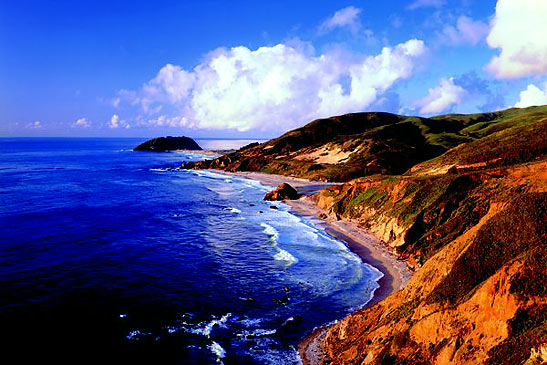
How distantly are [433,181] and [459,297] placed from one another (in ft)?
108

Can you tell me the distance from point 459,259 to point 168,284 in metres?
25.4

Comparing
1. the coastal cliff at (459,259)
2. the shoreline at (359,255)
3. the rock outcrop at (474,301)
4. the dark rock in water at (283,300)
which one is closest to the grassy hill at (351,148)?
the shoreline at (359,255)

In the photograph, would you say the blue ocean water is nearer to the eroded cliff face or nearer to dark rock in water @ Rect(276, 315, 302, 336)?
dark rock in water @ Rect(276, 315, 302, 336)

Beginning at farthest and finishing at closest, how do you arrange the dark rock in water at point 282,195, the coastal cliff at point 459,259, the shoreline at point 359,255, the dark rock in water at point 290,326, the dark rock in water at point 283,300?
the dark rock in water at point 282,195 < the dark rock in water at point 283,300 < the dark rock in water at point 290,326 < the shoreline at point 359,255 < the coastal cliff at point 459,259

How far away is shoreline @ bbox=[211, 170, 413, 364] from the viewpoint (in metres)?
25.0

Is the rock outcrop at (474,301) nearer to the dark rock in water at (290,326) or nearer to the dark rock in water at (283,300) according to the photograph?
the dark rock in water at (290,326)

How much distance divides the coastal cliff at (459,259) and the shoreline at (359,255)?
1.38 feet

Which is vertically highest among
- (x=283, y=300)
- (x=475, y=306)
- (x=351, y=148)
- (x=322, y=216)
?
(x=351, y=148)

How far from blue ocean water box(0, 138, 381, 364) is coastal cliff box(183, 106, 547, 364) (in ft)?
18.6

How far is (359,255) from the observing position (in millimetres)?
44094

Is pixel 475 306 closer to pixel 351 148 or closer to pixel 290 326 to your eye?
pixel 290 326

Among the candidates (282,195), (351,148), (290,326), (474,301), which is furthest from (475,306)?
(351,148)

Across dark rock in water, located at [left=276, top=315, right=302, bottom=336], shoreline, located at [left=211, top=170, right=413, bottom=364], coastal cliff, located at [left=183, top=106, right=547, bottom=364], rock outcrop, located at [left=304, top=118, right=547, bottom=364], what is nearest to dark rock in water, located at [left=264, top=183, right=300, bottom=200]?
shoreline, located at [left=211, top=170, right=413, bottom=364]

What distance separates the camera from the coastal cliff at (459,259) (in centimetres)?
1585
